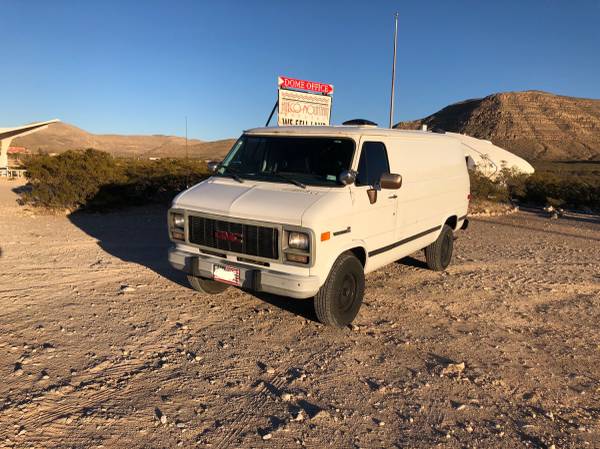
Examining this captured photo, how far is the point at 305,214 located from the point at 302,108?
30.3 ft

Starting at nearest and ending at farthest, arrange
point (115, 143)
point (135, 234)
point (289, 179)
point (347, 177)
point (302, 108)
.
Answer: point (347, 177) < point (289, 179) < point (135, 234) < point (302, 108) < point (115, 143)

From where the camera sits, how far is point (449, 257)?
8.16m

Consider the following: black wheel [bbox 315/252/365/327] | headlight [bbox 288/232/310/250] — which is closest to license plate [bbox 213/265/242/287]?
headlight [bbox 288/232/310/250]

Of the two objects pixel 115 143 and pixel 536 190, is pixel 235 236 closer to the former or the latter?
pixel 536 190

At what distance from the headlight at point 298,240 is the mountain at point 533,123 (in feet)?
280

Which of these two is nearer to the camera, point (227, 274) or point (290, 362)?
point (290, 362)

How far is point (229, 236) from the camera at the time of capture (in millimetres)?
5082

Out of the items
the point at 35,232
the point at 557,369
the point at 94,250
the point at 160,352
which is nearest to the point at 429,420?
the point at 557,369

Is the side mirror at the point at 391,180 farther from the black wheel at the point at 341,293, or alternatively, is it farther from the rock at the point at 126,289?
the rock at the point at 126,289

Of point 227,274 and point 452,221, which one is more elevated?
point 452,221

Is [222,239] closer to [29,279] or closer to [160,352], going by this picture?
[160,352]

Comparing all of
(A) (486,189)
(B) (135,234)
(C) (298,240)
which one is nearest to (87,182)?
(B) (135,234)

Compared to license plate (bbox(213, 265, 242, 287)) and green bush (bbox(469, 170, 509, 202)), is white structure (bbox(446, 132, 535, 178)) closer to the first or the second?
green bush (bbox(469, 170, 509, 202))

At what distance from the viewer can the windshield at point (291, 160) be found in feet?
17.7
